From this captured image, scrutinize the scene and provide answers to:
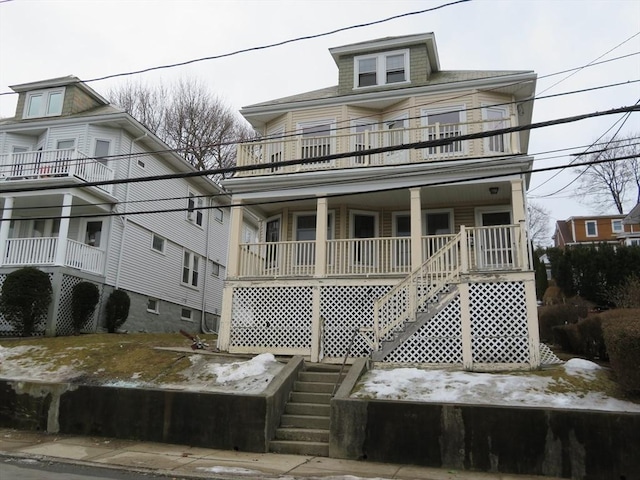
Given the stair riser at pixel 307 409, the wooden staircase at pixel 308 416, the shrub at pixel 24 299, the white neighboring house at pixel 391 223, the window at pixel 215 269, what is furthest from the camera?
the window at pixel 215 269

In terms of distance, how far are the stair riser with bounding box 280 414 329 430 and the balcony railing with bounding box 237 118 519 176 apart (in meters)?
6.47

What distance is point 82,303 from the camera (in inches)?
678

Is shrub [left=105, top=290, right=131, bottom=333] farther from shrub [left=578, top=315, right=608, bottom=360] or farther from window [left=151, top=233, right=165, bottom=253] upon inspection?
shrub [left=578, top=315, right=608, bottom=360]

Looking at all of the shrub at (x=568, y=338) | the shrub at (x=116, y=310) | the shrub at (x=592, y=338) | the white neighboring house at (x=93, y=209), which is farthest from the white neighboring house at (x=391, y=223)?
the shrub at (x=116, y=310)

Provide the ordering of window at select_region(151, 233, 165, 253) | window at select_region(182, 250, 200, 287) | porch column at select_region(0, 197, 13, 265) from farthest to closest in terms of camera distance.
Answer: window at select_region(182, 250, 200, 287) < window at select_region(151, 233, 165, 253) < porch column at select_region(0, 197, 13, 265)

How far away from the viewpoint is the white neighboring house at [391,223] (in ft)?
38.6

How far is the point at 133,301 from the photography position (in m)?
20.5

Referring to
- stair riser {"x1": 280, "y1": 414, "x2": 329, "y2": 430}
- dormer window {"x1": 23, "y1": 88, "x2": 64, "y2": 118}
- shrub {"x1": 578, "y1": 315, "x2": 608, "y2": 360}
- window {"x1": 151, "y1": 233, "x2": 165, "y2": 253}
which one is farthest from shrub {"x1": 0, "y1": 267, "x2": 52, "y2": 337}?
shrub {"x1": 578, "y1": 315, "x2": 608, "y2": 360}

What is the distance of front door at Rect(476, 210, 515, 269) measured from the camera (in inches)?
482

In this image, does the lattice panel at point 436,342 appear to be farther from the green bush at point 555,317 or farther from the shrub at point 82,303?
the shrub at point 82,303

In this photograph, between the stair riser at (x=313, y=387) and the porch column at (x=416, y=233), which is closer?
the stair riser at (x=313, y=387)

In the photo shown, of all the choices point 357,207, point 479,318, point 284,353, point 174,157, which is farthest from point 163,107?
point 479,318

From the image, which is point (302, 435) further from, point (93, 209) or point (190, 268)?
point (190, 268)

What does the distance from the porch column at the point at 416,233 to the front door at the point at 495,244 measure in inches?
57.1
